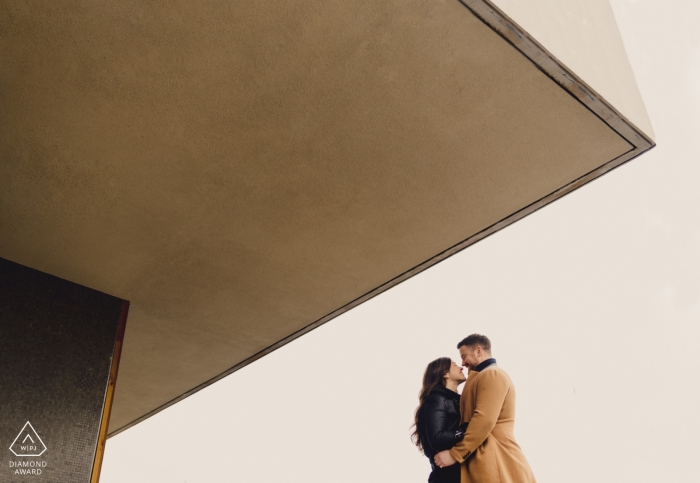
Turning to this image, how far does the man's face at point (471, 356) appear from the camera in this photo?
332cm

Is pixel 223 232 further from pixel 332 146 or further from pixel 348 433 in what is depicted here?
pixel 348 433

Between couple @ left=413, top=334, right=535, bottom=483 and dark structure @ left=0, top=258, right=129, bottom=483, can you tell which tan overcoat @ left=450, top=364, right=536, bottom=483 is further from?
dark structure @ left=0, top=258, right=129, bottom=483

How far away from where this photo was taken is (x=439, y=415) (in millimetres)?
3225

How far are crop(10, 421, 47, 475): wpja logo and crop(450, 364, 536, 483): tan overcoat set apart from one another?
2.20 metres

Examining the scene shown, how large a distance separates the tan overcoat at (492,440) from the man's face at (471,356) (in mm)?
174

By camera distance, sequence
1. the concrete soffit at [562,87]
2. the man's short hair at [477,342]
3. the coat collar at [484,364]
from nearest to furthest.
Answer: the concrete soffit at [562,87], the coat collar at [484,364], the man's short hair at [477,342]

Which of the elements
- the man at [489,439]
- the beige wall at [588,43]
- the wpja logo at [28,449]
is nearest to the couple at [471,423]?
the man at [489,439]

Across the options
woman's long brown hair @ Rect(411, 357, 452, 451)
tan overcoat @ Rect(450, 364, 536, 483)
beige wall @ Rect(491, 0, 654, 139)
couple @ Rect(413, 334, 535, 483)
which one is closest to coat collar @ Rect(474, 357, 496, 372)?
couple @ Rect(413, 334, 535, 483)

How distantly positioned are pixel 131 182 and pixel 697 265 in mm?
5375

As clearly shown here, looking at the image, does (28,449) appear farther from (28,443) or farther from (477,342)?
(477,342)

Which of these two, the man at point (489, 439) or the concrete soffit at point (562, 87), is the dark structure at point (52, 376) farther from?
the man at point (489, 439)

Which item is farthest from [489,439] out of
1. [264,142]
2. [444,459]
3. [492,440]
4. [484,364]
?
[264,142]

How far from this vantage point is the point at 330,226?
2.98 meters

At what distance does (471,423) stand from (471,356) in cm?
46
